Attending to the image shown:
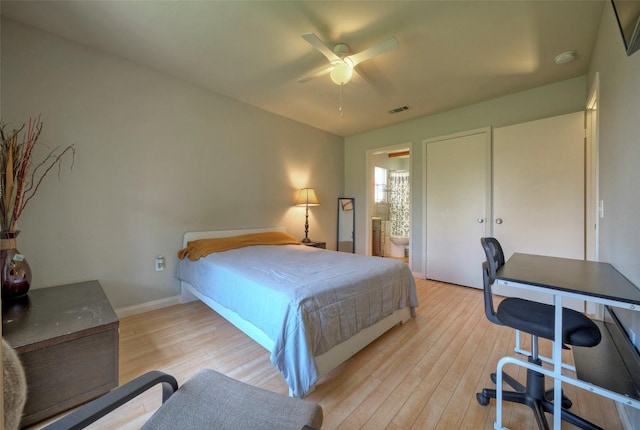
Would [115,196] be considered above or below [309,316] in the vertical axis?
above

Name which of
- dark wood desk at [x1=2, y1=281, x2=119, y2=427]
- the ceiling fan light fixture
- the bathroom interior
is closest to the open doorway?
the bathroom interior

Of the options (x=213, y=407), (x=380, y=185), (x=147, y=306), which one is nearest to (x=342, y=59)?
(x=213, y=407)

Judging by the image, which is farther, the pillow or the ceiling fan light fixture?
the pillow

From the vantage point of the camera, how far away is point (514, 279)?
3.97 ft

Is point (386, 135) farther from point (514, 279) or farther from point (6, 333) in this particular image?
point (6, 333)

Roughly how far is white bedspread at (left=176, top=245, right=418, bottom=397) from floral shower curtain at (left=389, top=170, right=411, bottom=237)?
390cm

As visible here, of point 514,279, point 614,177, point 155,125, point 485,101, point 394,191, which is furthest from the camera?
point 394,191

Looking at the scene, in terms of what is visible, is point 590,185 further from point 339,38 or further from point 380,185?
point 380,185

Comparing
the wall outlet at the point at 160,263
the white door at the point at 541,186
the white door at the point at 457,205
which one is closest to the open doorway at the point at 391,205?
the white door at the point at 457,205

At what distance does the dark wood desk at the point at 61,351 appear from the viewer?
1.36m

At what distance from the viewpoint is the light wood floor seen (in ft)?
4.59

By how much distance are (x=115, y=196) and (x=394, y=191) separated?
214 inches

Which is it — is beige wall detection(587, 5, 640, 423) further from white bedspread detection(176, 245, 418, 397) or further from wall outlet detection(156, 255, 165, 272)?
wall outlet detection(156, 255, 165, 272)

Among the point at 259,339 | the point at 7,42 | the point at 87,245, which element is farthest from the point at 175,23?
the point at 259,339
